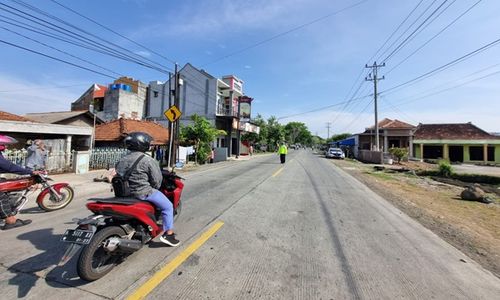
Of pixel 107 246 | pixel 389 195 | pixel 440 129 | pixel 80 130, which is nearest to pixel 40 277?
pixel 107 246

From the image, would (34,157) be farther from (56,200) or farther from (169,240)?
(169,240)

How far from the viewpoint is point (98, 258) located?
3244mm

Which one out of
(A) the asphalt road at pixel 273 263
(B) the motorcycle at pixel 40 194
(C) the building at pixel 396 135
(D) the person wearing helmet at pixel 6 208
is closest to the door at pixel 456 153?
(C) the building at pixel 396 135

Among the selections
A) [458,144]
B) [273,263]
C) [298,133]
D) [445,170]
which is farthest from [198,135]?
[298,133]

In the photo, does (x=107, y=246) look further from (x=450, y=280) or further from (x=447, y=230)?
(x=447, y=230)

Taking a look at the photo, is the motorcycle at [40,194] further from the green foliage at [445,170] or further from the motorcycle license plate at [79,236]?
the green foliage at [445,170]

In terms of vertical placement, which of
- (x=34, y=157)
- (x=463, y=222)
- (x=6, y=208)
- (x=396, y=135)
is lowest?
(x=463, y=222)

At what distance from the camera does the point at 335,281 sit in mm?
3168

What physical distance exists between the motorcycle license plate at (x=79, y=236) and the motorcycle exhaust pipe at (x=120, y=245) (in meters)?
0.22

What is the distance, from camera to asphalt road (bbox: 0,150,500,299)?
290 centimetres

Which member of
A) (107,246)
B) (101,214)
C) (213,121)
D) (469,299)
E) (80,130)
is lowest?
(469,299)

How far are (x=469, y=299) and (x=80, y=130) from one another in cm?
1706

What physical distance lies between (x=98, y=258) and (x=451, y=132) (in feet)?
148

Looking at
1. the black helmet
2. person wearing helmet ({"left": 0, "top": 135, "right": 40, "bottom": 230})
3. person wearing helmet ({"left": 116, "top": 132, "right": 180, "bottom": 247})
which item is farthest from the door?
person wearing helmet ({"left": 0, "top": 135, "right": 40, "bottom": 230})
